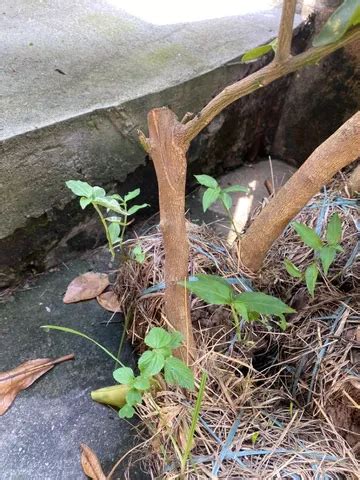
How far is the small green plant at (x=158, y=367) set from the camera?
0.89m

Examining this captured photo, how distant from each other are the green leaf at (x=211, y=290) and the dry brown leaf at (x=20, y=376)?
52cm

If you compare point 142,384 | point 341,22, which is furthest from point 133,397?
point 341,22

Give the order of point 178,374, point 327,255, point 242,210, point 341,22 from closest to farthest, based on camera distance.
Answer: point 341,22
point 178,374
point 327,255
point 242,210

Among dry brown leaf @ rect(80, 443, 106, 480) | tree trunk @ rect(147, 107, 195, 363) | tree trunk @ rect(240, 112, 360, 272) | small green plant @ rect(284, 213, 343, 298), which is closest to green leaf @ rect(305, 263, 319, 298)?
small green plant @ rect(284, 213, 343, 298)

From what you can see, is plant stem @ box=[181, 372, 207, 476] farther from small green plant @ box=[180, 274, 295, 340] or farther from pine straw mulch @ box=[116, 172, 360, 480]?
small green plant @ box=[180, 274, 295, 340]

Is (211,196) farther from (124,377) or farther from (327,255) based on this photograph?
(124,377)

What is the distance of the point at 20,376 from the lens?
1199 millimetres

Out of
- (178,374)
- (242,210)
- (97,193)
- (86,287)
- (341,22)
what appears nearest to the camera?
(341,22)

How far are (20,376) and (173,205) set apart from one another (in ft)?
2.11

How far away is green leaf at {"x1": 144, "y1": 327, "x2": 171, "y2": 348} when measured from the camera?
0.92 meters

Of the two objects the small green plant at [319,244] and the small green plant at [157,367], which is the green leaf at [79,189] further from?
the small green plant at [319,244]

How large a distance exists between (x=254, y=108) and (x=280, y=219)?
98cm

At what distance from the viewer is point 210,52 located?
1657 mm

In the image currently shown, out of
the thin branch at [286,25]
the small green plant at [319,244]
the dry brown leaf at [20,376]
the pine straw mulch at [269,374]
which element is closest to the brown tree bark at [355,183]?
the pine straw mulch at [269,374]
